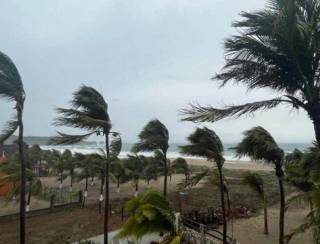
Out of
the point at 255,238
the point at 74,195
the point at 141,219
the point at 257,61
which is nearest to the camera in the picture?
the point at 257,61

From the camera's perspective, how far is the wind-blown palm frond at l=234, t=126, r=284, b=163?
1393 cm

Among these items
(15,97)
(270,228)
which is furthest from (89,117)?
(270,228)

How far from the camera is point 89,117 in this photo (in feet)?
42.7

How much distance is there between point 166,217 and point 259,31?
12.7 feet

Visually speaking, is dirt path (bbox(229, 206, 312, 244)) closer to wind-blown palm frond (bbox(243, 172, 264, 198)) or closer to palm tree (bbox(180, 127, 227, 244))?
wind-blown palm frond (bbox(243, 172, 264, 198))

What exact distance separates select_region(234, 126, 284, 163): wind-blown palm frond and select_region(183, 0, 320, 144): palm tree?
6.96m

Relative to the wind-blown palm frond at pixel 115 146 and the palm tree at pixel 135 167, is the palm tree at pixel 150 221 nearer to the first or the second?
the wind-blown palm frond at pixel 115 146

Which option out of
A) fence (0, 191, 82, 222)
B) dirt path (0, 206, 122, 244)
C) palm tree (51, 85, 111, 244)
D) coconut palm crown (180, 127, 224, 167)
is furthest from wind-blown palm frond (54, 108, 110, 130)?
fence (0, 191, 82, 222)

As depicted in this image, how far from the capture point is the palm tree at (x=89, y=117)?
12.3 meters

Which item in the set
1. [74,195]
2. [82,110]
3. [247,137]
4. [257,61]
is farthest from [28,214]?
[257,61]

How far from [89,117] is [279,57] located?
7764 mm

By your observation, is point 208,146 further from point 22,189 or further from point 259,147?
point 22,189

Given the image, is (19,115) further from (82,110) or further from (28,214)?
(28,214)

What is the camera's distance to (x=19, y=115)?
10148 mm
